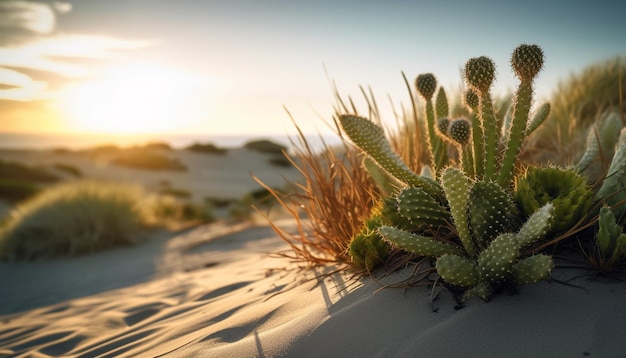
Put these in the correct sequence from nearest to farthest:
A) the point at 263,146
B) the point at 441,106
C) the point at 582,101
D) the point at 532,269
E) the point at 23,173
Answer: the point at 532,269
the point at 441,106
the point at 582,101
the point at 23,173
the point at 263,146

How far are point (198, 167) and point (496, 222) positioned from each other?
3142 cm

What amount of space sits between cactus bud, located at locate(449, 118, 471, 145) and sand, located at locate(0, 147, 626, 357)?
60 centimetres

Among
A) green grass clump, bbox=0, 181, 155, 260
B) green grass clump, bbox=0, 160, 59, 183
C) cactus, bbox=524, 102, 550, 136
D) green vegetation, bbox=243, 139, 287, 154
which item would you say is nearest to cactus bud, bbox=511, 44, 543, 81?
cactus, bbox=524, 102, 550, 136

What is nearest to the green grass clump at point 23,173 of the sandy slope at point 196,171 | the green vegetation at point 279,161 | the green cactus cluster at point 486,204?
the sandy slope at point 196,171

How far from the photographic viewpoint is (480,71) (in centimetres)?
161

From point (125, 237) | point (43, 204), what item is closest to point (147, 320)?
point (125, 237)

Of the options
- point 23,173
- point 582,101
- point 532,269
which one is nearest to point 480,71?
point 532,269

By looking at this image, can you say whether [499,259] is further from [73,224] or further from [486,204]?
[73,224]

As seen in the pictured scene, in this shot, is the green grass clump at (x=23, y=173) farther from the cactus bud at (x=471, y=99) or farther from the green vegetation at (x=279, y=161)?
the cactus bud at (x=471, y=99)

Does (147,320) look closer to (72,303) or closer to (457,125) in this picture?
(72,303)

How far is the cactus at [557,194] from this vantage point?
5.38 feet

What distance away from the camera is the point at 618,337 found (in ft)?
4.05

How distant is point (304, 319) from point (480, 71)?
3.85 feet

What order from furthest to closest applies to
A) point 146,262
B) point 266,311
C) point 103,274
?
point 146,262, point 103,274, point 266,311
